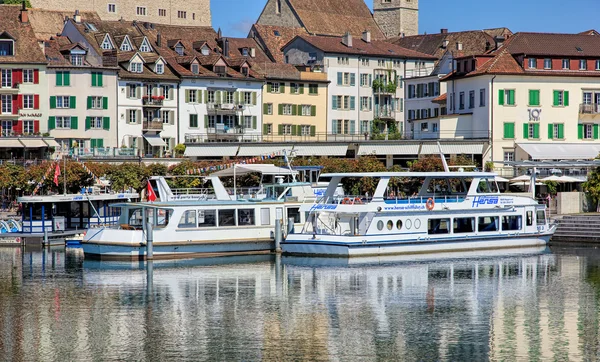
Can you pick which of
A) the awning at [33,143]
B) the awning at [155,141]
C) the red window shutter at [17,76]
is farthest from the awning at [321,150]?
the red window shutter at [17,76]

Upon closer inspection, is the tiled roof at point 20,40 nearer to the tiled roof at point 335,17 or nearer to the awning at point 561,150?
the awning at point 561,150

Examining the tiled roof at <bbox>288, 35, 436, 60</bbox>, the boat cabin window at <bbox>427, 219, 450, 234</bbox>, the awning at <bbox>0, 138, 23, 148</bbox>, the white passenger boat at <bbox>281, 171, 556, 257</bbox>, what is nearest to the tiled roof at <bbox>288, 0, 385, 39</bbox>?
the tiled roof at <bbox>288, 35, 436, 60</bbox>

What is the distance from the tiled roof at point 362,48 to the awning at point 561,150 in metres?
28.6

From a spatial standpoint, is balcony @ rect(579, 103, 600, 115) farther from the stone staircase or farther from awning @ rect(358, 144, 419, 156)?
the stone staircase

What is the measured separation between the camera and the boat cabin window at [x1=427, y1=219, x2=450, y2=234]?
57.4 meters

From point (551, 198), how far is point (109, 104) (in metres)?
39.5

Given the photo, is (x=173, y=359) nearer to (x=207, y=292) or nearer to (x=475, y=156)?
(x=207, y=292)

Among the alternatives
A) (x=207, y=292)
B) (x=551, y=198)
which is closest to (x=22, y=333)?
(x=207, y=292)

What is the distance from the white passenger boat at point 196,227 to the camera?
54597mm

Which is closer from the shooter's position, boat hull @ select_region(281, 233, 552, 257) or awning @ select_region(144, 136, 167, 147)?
boat hull @ select_region(281, 233, 552, 257)

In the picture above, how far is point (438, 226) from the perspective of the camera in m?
57.8

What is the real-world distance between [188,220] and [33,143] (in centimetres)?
3671

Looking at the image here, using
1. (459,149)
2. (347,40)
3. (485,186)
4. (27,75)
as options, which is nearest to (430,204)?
(485,186)

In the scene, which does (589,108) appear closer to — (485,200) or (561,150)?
(561,150)
